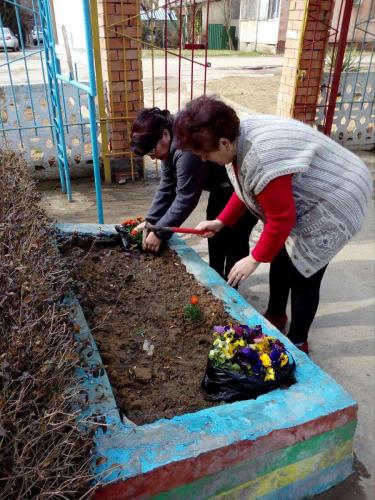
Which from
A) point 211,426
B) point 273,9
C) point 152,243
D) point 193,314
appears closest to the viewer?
point 211,426

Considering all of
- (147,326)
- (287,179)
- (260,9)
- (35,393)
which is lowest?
(147,326)

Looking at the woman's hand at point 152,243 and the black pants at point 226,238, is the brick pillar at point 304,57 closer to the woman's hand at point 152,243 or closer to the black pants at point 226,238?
the black pants at point 226,238

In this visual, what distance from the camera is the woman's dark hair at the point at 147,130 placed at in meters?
2.39

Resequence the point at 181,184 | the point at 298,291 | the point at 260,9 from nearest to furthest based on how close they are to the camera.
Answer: the point at 298,291 → the point at 181,184 → the point at 260,9

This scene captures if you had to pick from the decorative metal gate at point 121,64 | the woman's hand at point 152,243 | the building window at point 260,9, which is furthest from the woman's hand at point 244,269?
the building window at point 260,9

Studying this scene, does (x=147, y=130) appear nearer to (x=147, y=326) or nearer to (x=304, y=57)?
(x=147, y=326)

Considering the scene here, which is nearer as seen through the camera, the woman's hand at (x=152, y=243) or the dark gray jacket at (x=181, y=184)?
the dark gray jacket at (x=181, y=184)

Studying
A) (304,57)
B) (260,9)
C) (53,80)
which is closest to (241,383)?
(53,80)

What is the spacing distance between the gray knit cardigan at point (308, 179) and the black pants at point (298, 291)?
16cm

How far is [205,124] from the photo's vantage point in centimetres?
186

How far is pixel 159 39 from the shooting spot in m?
25.1

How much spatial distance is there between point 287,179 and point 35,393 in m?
1.30

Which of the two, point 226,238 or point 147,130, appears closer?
point 147,130

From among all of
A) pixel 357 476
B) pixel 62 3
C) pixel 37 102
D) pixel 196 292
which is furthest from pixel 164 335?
pixel 37 102
